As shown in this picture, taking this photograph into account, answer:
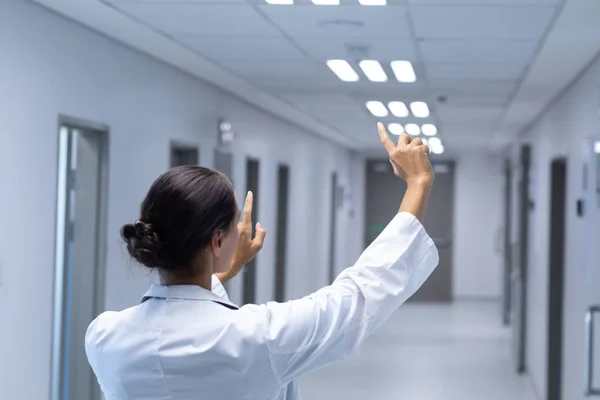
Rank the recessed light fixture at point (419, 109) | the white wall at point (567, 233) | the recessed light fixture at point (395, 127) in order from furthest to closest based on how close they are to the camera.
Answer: the recessed light fixture at point (395, 127)
the recessed light fixture at point (419, 109)
the white wall at point (567, 233)

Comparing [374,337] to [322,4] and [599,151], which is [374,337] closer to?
[599,151]

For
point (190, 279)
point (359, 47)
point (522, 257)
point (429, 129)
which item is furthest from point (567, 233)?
point (190, 279)

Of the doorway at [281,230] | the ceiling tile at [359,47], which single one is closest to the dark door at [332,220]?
the doorway at [281,230]

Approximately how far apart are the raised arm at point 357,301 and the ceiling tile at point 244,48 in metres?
3.83

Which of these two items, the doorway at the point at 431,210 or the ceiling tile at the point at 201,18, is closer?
the ceiling tile at the point at 201,18

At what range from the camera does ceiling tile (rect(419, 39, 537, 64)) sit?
203 inches

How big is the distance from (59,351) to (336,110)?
472cm

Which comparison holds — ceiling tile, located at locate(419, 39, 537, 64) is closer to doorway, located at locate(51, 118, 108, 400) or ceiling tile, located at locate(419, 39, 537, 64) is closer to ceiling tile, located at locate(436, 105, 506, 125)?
doorway, located at locate(51, 118, 108, 400)

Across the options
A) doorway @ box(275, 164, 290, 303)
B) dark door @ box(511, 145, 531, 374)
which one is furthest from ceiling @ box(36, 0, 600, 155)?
doorway @ box(275, 164, 290, 303)

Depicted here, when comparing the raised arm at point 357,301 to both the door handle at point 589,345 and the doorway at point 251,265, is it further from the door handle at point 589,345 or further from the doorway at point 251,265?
the doorway at point 251,265

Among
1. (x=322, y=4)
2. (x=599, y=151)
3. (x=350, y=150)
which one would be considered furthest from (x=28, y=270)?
(x=350, y=150)

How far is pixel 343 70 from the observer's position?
639cm

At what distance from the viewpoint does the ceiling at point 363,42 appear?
4332mm

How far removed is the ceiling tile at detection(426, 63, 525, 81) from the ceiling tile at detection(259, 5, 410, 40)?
1211 millimetres
